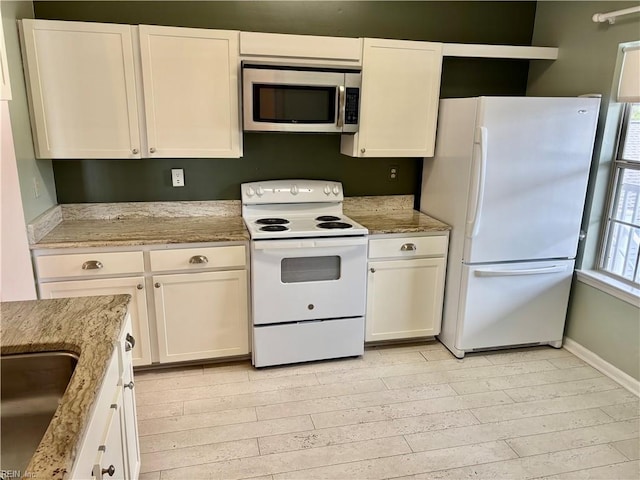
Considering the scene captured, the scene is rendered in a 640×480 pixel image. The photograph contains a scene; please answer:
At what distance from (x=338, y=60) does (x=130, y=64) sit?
121cm

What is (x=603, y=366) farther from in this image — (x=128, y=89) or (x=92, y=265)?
(x=128, y=89)

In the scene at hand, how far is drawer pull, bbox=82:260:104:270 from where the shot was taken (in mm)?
2559

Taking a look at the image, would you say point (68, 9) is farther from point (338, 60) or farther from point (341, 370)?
point (341, 370)

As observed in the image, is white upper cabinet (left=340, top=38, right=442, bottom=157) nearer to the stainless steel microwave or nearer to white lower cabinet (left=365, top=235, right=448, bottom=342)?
the stainless steel microwave

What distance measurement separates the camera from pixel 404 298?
124 inches

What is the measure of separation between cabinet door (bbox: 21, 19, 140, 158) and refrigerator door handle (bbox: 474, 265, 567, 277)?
2259 millimetres

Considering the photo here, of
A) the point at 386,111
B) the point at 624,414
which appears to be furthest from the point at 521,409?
the point at 386,111

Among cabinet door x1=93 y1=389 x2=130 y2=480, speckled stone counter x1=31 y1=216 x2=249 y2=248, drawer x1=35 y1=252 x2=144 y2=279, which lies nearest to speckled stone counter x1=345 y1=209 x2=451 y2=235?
speckled stone counter x1=31 y1=216 x2=249 y2=248

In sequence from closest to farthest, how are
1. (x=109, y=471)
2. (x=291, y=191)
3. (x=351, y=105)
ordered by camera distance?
(x=109, y=471), (x=351, y=105), (x=291, y=191)

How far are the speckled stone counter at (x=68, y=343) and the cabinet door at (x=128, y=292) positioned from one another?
928mm

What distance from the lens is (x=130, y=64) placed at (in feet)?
8.59

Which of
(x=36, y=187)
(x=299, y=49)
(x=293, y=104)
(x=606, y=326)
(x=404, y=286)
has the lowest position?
(x=606, y=326)

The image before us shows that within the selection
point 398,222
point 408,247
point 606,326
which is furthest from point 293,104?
point 606,326

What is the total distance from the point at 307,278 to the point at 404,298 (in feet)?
2.36
